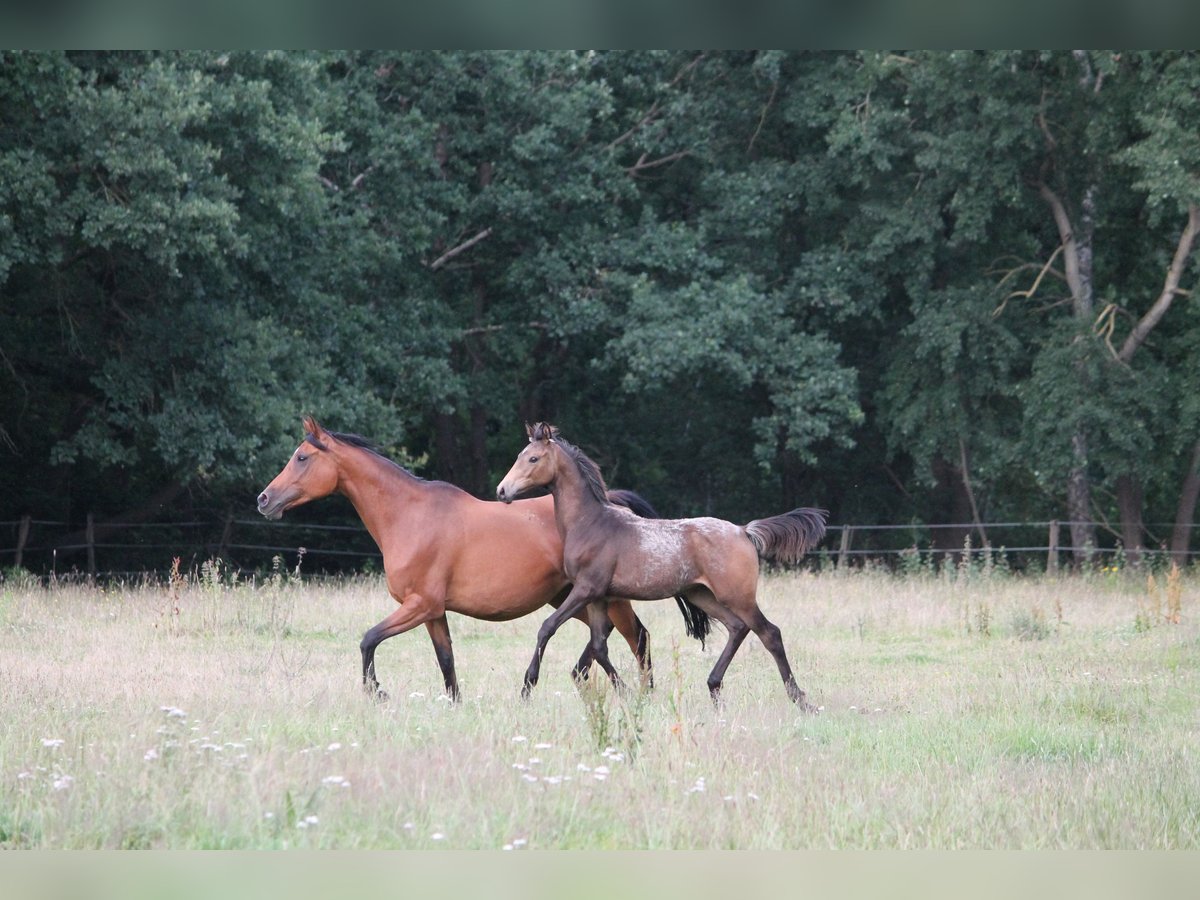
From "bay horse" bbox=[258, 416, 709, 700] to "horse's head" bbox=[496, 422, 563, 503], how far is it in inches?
14.5

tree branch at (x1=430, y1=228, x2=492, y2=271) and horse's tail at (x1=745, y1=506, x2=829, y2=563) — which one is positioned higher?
tree branch at (x1=430, y1=228, x2=492, y2=271)

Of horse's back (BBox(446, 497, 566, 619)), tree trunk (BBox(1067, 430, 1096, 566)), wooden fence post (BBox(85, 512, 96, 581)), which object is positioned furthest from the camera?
wooden fence post (BBox(85, 512, 96, 581))

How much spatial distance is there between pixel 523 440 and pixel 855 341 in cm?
785

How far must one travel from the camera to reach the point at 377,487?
349 inches

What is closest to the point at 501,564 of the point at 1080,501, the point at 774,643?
the point at 774,643

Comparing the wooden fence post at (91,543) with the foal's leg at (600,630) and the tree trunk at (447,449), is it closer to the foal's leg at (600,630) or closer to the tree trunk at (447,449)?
the tree trunk at (447,449)

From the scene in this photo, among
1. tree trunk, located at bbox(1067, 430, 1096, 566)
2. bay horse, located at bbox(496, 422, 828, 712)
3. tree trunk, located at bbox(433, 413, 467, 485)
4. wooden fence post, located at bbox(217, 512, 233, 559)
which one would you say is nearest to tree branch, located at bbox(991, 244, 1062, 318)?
tree trunk, located at bbox(1067, 430, 1096, 566)

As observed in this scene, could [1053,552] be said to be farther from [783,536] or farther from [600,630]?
[600,630]

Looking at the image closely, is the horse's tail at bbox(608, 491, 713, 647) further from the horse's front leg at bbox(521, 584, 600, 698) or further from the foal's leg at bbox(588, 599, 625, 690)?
the horse's front leg at bbox(521, 584, 600, 698)

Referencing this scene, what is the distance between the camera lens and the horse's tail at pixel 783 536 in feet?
27.5

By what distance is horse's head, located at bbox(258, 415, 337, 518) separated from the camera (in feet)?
29.2

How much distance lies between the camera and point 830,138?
70.9ft

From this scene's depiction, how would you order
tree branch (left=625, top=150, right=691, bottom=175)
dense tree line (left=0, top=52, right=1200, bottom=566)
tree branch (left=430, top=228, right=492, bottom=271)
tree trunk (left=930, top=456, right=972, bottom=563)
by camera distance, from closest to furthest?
1. dense tree line (left=0, top=52, right=1200, bottom=566)
2. tree branch (left=430, top=228, right=492, bottom=271)
3. tree branch (left=625, top=150, right=691, bottom=175)
4. tree trunk (left=930, top=456, right=972, bottom=563)

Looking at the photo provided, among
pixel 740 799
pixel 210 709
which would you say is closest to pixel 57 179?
pixel 210 709
